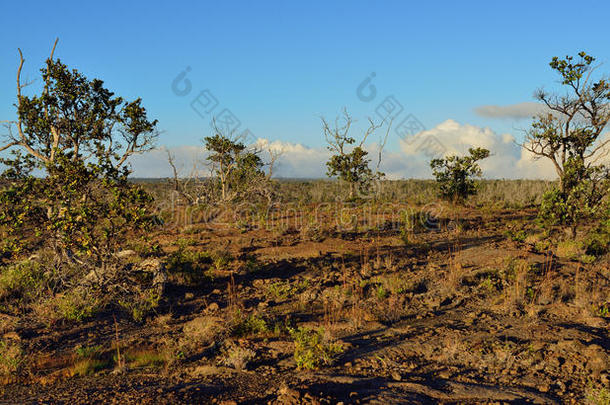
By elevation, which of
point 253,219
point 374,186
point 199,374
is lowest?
point 199,374

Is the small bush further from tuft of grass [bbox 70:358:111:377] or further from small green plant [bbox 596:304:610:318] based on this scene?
small green plant [bbox 596:304:610:318]

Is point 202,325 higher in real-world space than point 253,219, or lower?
lower

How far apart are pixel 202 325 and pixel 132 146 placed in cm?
712

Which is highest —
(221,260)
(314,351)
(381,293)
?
(221,260)

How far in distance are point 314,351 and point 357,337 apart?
1063 millimetres

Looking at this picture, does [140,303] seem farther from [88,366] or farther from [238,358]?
[238,358]

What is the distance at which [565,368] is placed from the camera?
480cm

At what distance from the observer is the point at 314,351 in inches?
202

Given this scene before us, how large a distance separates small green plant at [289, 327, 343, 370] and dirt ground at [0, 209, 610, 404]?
0.27 feet

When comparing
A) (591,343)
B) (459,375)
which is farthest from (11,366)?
(591,343)

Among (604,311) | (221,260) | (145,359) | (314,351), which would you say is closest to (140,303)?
(145,359)

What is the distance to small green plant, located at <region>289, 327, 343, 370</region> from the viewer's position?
4.82 meters

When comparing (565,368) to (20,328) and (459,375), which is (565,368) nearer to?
(459,375)

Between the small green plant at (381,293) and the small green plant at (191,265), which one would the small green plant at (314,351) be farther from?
the small green plant at (191,265)
